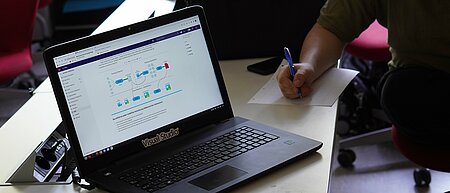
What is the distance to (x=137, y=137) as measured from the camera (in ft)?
4.49

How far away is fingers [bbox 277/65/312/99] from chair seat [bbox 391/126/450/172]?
0.34 metres

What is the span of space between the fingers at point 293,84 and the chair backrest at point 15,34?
1814mm

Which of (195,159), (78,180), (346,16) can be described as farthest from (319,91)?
(78,180)

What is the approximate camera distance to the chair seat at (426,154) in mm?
1731

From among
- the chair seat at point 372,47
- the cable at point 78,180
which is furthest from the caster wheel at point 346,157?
the cable at point 78,180

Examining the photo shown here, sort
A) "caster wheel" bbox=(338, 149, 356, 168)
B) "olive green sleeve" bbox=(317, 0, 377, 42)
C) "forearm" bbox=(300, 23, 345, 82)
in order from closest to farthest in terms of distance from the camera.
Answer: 1. "forearm" bbox=(300, 23, 345, 82)
2. "olive green sleeve" bbox=(317, 0, 377, 42)
3. "caster wheel" bbox=(338, 149, 356, 168)

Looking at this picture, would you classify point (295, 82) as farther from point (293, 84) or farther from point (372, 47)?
point (372, 47)

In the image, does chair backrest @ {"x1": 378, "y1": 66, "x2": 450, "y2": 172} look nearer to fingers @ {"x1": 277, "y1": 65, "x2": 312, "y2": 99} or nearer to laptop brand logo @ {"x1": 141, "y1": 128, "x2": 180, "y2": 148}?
fingers @ {"x1": 277, "y1": 65, "x2": 312, "y2": 99}

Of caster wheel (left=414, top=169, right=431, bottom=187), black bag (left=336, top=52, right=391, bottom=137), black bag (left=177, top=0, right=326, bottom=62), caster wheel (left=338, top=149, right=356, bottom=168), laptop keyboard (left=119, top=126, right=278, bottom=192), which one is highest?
black bag (left=177, top=0, right=326, bottom=62)

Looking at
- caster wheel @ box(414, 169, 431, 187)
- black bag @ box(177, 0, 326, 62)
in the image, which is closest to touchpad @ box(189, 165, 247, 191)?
black bag @ box(177, 0, 326, 62)

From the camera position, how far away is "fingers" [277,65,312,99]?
1646mm

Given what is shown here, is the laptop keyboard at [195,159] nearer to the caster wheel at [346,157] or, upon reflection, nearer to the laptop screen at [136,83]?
the laptop screen at [136,83]

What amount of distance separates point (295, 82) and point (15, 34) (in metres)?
1.94

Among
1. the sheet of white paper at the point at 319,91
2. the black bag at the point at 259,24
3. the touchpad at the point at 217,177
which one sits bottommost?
the sheet of white paper at the point at 319,91
